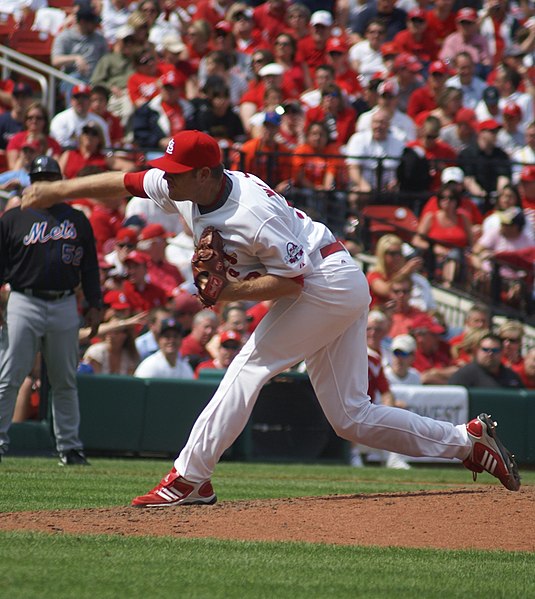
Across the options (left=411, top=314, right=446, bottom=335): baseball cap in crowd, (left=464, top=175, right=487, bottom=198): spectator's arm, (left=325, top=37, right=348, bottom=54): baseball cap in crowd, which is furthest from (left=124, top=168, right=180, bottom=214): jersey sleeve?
(left=325, top=37, right=348, bottom=54): baseball cap in crowd

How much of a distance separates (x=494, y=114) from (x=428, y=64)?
181 cm

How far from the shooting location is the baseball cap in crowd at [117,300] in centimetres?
1207

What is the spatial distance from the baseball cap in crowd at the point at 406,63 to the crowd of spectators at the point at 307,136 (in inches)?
2.1

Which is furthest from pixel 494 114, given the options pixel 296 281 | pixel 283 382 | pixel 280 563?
pixel 280 563

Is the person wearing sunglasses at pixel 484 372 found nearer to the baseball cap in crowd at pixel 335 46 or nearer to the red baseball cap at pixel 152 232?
the red baseball cap at pixel 152 232

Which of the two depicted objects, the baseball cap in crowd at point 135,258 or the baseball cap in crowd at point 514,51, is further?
the baseball cap in crowd at point 514,51

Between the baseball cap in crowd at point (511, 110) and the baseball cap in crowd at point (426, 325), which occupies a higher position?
the baseball cap in crowd at point (511, 110)

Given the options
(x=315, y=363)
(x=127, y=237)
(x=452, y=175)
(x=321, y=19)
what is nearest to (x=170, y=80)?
(x=127, y=237)

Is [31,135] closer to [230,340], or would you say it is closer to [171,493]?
[230,340]

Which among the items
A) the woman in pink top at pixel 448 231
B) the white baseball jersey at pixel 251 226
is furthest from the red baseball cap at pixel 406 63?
the white baseball jersey at pixel 251 226

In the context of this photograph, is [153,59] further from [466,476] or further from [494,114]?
[466,476]

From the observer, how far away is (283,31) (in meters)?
17.7

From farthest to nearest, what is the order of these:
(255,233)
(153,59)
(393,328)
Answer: (153,59) → (393,328) → (255,233)

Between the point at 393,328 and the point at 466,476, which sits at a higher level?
the point at 393,328
